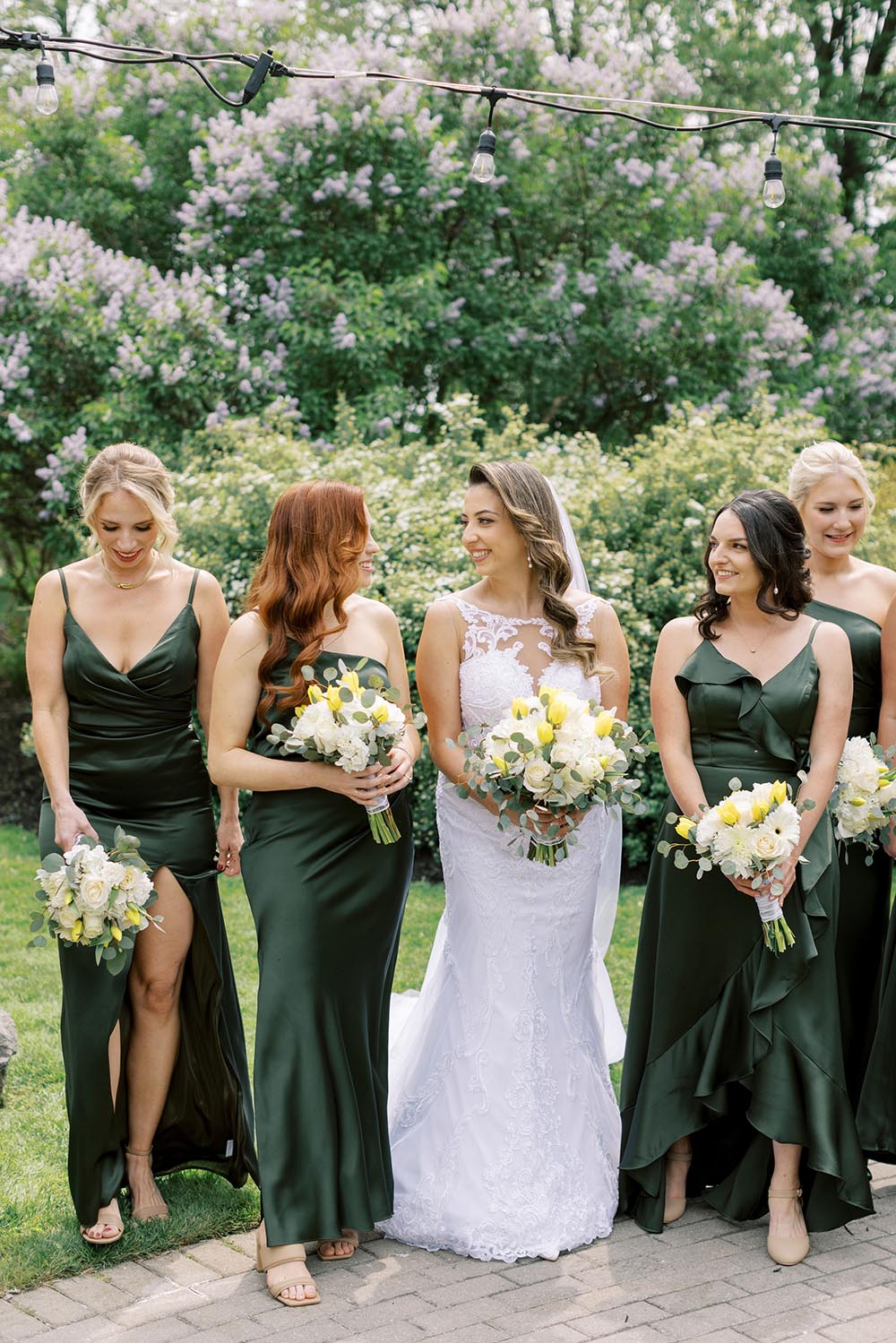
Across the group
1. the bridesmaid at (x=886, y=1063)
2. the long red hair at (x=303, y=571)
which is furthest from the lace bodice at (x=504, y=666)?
the bridesmaid at (x=886, y=1063)

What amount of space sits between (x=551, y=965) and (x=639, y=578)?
5.16 metres

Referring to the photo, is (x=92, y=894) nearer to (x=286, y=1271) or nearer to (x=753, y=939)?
(x=286, y=1271)

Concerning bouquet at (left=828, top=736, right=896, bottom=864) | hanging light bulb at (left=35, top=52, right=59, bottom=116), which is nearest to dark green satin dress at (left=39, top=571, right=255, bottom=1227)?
hanging light bulb at (left=35, top=52, right=59, bottom=116)

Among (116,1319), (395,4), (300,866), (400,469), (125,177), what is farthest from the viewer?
(395,4)

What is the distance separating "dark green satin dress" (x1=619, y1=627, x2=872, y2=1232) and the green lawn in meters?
1.46

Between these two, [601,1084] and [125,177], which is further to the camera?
[125,177]

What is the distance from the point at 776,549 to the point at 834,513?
65cm

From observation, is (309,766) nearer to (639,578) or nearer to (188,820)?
(188,820)

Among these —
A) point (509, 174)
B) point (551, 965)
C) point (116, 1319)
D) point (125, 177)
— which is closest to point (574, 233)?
point (509, 174)

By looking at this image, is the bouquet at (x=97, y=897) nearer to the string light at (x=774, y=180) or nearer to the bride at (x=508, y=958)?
the bride at (x=508, y=958)

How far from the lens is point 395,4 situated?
64.8 feet

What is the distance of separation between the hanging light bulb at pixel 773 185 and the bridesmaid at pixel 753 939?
6.48 feet

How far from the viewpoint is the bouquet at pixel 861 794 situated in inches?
185

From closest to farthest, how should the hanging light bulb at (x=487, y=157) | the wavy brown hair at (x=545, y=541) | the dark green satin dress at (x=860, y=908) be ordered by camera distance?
the wavy brown hair at (x=545, y=541), the dark green satin dress at (x=860, y=908), the hanging light bulb at (x=487, y=157)
